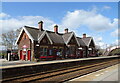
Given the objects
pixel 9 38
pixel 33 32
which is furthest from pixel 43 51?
pixel 9 38

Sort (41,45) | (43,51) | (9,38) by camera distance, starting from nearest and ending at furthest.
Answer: (41,45) → (43,51) → (9,38)

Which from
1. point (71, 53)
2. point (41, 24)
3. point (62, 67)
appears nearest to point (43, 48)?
point (41, 24)

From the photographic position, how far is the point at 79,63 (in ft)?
58.3

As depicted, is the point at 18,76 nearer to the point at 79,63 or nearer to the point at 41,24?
the point at 79,63

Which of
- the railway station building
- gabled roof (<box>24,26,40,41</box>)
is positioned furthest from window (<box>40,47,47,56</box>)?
gabled roof (<box>24,26,40,41</box>)

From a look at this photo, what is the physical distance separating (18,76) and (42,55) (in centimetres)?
1780

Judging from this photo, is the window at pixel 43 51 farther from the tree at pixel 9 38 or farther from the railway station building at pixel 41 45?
the tree at pixel 9 38

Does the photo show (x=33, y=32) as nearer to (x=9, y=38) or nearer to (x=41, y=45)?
(x=41, y=45)

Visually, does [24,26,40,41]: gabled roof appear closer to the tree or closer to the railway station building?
the railway station building


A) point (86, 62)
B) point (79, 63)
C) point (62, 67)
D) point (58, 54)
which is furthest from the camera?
point (58, 54)

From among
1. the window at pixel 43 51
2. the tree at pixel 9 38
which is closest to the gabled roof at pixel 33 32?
the window at pixel 43 51

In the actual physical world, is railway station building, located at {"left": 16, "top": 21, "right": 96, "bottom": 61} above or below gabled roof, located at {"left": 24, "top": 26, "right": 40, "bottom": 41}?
below

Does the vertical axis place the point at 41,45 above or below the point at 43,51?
above

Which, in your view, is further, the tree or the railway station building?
the tree
